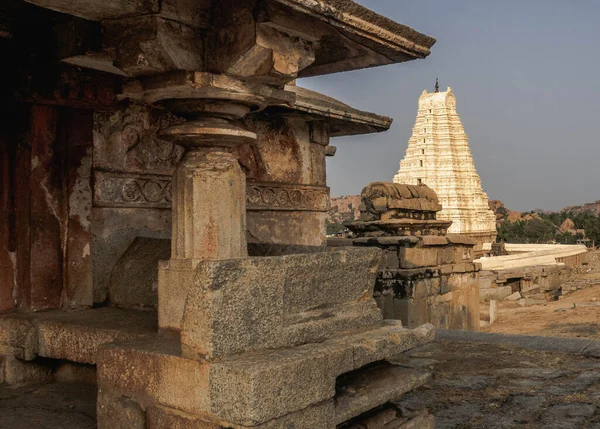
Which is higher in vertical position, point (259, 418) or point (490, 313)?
point (259, 418)

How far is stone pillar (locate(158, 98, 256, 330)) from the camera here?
2941 millimetres

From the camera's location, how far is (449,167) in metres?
36.2

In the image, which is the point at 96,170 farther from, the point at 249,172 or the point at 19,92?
the point at 249,172

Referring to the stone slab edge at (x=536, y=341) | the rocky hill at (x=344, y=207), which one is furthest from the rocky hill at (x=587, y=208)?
the stone slab edge at (x=536, y=341)

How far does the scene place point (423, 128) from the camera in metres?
37.5

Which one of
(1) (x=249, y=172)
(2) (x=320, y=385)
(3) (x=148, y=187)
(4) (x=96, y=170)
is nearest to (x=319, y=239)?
(1) (x=249, y=172)

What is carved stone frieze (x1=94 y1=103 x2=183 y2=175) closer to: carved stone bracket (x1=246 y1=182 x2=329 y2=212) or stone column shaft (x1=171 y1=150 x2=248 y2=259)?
carved stone bracket (x1=246 y1=182 x2=329 y2=212)

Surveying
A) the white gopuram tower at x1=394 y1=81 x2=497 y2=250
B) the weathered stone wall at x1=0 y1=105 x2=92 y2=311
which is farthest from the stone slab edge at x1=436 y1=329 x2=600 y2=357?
A: the white gopuram tower at x1=394 y1=81 x2=497 y2=250

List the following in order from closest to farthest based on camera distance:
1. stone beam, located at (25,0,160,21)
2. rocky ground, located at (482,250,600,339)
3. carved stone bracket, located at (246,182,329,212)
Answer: stone beam, located at (25,0,160,21)
carved stone bracket, located at (246,182,329,212)
rocky ground, located at (482,250,600,339)

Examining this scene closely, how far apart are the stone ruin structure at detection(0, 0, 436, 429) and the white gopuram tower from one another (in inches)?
1298

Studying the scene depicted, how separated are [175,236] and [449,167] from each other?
113ft

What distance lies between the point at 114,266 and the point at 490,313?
482 inches

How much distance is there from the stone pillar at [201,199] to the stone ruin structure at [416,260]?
551 cm

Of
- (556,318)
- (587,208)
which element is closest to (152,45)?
(556,318)
